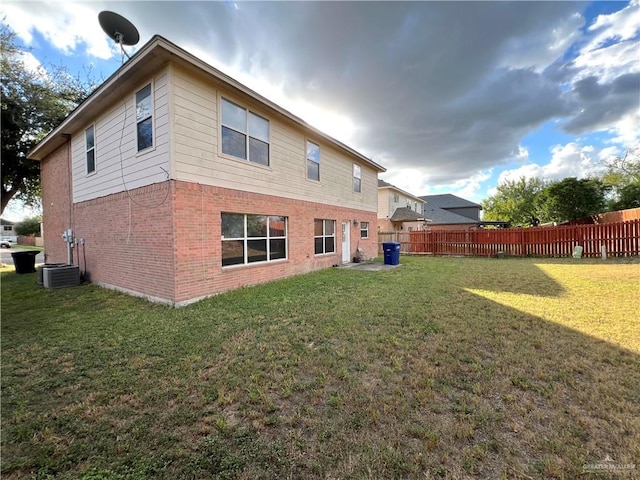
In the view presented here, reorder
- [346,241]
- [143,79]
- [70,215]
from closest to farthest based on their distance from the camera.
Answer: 1. [143,79]
2. [70,215]
3. [346,241]

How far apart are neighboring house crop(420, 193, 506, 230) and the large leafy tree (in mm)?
31726

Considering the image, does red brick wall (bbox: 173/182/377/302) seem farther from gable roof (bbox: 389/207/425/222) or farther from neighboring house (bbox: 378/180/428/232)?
gable roof (bbox: 389/207/425/222)

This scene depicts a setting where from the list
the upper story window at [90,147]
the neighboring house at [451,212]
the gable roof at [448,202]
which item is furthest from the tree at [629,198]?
the upper story window at [90,147]

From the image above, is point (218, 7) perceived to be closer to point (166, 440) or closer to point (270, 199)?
point (270, 199)

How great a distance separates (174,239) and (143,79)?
13.4 ft

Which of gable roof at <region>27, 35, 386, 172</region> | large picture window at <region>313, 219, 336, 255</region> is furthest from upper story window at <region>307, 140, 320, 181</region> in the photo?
large picture window at <region>313, 219, 336, 255</region>

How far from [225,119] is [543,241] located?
17086 mm

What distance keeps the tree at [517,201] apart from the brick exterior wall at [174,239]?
40761 mm

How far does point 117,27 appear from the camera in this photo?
643 centimetres

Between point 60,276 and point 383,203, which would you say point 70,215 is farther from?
point 383,203

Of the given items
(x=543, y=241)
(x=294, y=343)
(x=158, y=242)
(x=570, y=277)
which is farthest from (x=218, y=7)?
(x=543, y=241)

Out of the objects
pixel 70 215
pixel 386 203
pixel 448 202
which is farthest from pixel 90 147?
pixel 448 202

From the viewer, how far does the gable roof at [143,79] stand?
18.5 feet

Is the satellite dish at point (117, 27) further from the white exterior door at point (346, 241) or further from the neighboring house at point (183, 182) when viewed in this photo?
the white exterior door at point (346, 241)
